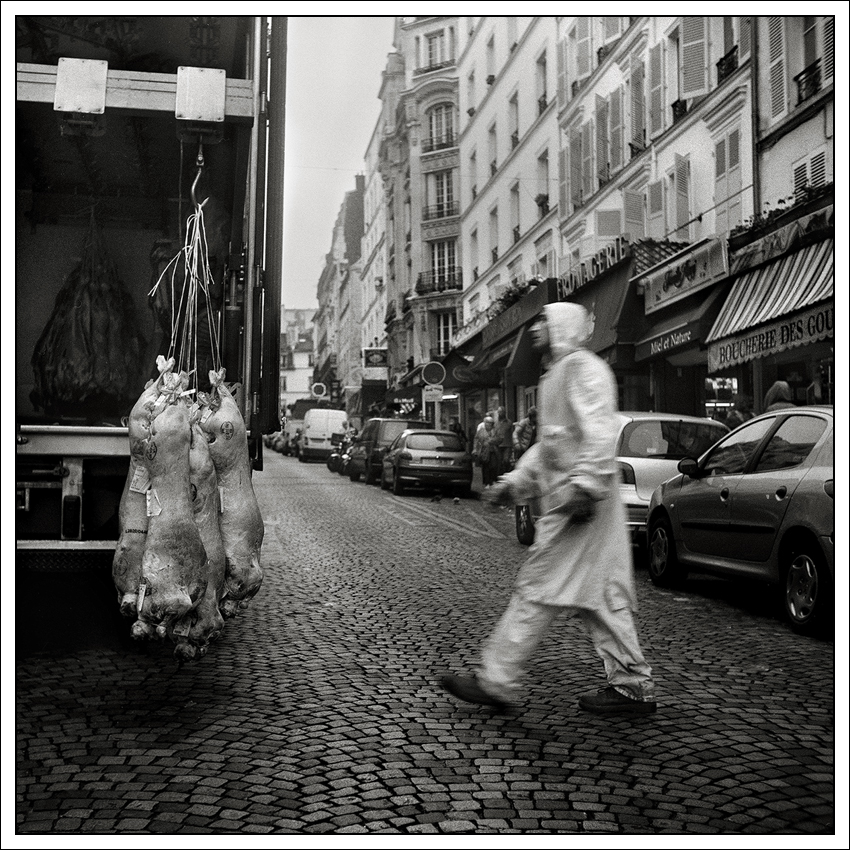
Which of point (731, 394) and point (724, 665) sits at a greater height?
point (731, 394)

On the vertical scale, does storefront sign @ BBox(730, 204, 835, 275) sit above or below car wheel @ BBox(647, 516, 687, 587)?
above

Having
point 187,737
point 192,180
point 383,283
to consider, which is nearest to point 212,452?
point 187,737

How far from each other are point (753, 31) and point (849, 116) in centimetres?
1492

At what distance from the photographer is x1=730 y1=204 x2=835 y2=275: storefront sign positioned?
44.1 feet

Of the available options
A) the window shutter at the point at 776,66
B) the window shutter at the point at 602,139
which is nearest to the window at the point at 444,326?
the window shutter at the point at 602,139

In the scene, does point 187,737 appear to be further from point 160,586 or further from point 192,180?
point 192,180

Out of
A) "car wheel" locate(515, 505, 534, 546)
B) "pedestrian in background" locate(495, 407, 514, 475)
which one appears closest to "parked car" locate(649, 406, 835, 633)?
"car wheel" locate(515, 505, 534, 546)

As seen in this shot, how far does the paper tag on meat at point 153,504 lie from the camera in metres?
4.89

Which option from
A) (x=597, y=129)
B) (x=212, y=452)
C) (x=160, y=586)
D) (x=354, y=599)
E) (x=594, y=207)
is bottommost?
(x=354, y=599)

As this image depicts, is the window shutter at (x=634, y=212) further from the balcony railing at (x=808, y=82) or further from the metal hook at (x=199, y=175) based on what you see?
the metal hook at (x=199, y=175)

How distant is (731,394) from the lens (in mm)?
A: 19312

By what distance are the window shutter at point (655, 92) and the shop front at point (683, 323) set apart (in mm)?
3429

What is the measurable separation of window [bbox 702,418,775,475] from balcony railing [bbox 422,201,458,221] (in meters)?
43.9

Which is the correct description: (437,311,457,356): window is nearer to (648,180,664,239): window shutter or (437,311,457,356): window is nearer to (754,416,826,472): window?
(648,180,664,239): window shutter
